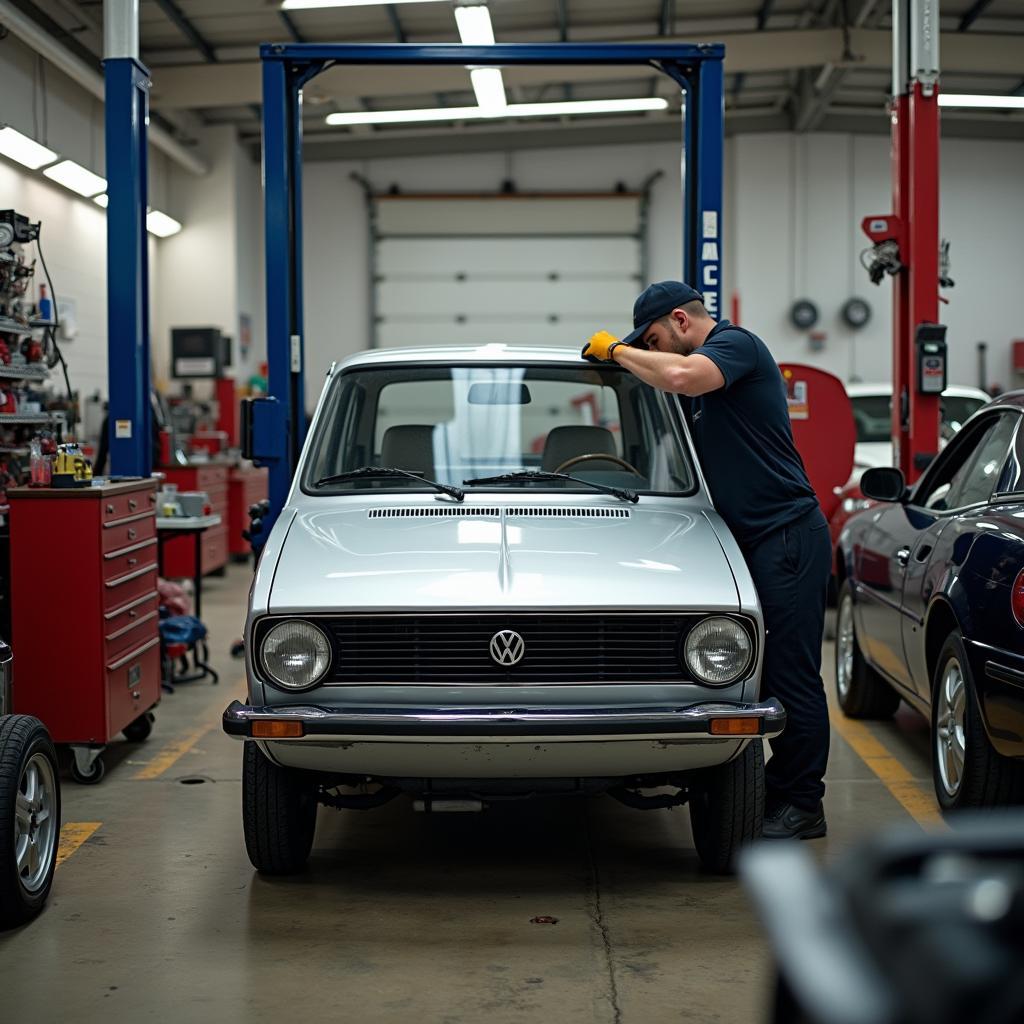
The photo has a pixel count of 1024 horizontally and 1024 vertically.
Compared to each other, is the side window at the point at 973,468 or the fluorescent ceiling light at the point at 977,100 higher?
the fluorescent ceiling light at the point at 977,100

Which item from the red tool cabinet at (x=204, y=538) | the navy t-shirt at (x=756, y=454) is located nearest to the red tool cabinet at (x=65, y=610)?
the navy t-shirt at (x=756, y=454)

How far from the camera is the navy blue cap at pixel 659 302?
14.6 feet

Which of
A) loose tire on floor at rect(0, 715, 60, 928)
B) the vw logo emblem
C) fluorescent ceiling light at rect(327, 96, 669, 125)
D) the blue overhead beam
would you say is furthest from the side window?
fluorescent ceiling light at rect(327, 96, 669, 125)

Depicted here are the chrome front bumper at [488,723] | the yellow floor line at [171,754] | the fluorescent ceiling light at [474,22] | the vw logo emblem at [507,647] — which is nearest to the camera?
the chrome front bumper at [488,723]

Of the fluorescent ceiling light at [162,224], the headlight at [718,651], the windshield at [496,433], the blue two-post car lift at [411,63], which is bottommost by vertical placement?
the headlight at [718,651]

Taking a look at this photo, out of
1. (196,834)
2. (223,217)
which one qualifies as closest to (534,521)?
(196,834)

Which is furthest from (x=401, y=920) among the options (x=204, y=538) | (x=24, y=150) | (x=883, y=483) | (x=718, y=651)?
(x=24, y=150)

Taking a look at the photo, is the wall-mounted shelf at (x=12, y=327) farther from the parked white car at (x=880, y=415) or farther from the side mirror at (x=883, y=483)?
the parked white car at (x=880, y=415)

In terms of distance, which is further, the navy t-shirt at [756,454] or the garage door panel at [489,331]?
the garage door panel at [489,331]

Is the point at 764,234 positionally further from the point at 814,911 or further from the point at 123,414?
the point at 814,911

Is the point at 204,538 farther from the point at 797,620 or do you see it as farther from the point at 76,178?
the point at 797,620

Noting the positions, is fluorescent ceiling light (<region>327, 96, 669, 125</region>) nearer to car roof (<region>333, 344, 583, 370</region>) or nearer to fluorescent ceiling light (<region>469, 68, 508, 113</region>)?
fluorescent ceiling light (<region>469, 68, 508, 113</region>)

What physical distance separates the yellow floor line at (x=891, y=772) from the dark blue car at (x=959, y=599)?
202 millimetres

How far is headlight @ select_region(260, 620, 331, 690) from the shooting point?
3748 mm
